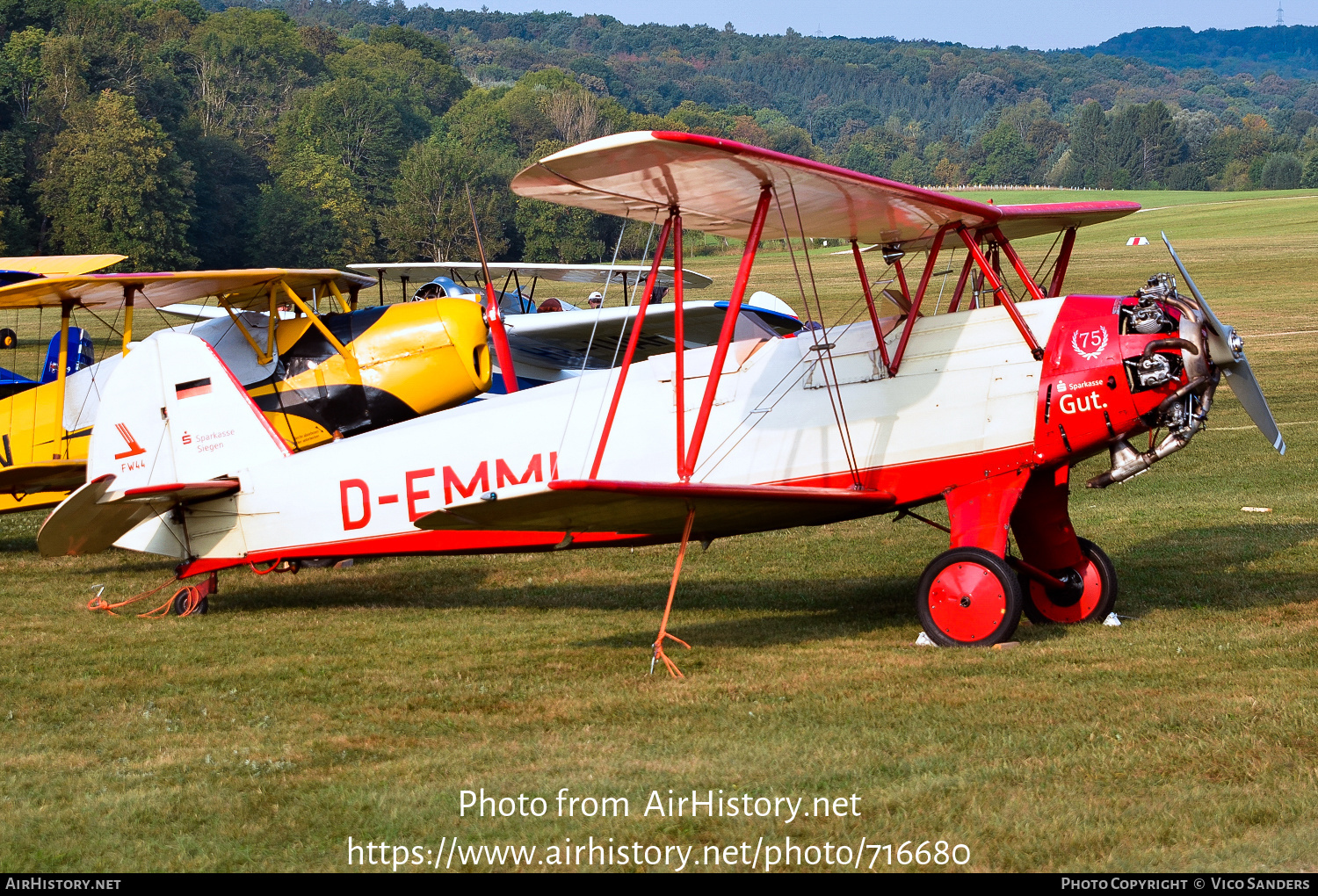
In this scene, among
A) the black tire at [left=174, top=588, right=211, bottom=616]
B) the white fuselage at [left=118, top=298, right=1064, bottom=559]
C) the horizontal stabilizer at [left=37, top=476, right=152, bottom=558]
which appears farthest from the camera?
the black tire at [left=174, top=588, right=211, bottom=616]

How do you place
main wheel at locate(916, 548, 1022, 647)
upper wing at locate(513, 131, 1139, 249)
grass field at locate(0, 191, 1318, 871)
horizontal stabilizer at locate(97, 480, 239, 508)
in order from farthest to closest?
horizontal stabilizer at locate(97, 480, 239, 508) < main wheel at locate(916, 548, 1022, 647) < upper wing at locate(513, 131, 1139, 249) < grass field at locate(0, 191, 1318, 871)

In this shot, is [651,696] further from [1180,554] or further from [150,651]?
[1180,554]

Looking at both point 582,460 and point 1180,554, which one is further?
point 1180,554

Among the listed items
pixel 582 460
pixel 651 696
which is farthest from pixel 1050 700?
pixel 582 460

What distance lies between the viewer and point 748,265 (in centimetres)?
690

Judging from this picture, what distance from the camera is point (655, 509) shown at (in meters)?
7.03

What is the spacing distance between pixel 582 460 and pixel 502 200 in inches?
2937

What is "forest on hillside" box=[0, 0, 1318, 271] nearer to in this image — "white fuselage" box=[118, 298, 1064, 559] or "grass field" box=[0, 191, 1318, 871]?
"grass field" box=[0, 191, 1318, 871]

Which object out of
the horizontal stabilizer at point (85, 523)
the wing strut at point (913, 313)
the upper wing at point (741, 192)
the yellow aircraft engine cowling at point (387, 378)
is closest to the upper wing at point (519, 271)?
the yellow aircraft engine cowling at point (387, 378)

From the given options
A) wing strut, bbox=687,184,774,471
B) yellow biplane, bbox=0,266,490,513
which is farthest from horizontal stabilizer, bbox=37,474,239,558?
wing strut, bbox=687,184,774,471

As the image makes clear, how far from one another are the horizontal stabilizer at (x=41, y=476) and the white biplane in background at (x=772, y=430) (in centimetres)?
227

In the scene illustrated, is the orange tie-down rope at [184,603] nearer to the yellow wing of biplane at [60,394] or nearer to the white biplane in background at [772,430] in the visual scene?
the white biplane in background at [772,430]

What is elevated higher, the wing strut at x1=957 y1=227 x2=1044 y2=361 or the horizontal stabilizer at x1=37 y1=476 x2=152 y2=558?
the wing strut at x1=957 y1=227 x2=1044 y2=361

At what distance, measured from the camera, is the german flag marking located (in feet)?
30.6
